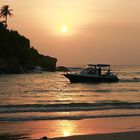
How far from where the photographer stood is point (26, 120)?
22.8 metres

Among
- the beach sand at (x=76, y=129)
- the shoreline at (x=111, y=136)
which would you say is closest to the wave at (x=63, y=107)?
the beach sand at (x=76, y=129)

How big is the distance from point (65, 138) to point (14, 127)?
13.6ft

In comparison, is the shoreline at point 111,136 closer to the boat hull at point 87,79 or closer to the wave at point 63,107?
the wave at point 63,107

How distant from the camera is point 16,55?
119 m

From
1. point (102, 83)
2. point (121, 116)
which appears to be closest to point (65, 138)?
point (121, 116)

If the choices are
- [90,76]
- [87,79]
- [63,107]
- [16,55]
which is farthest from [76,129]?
[16,55]

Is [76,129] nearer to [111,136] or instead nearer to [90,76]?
[111,136]

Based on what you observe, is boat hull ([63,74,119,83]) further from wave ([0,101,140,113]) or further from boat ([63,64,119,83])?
wave ([0,101,140,113])

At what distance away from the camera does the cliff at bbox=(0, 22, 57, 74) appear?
110 m

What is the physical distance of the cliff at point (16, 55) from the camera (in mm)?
110125

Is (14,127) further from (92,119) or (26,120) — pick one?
(92,119)

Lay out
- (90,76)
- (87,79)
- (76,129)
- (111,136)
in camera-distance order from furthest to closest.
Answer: (90,76) < (87,79) < (76,129) < (111,136)

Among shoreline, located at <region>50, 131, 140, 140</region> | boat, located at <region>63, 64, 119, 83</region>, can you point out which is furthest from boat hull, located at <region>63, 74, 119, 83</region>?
shoreline, located at <region>50, 131, 140, 140</region>

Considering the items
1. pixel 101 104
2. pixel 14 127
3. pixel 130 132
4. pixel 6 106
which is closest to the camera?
pixel 130 132
